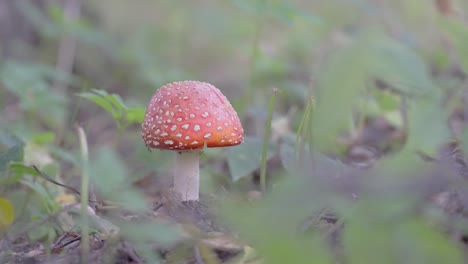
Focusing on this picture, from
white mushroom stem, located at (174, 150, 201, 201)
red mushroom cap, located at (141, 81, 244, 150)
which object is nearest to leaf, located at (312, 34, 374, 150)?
red mushroom cap, located at (141, 81, 244, 150)

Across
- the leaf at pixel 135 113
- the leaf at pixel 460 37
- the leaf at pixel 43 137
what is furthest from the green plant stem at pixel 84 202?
the leaf at pixel 43 137

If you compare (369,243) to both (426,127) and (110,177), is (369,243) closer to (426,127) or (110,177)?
(426,127)

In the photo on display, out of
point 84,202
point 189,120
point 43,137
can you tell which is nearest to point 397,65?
point 84,202

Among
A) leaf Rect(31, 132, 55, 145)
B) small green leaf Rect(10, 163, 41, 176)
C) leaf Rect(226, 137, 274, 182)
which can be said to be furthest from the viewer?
leaf Rect(31, 132, 55, 145)

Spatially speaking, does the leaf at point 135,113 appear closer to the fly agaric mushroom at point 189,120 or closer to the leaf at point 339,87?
the fly agaric mushroom at point 189,120

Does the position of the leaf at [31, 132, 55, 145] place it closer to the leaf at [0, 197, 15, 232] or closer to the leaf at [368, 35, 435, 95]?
the leaf at [0, 197, 15, 232]

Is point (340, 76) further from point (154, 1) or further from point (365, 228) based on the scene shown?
point (154, 1)

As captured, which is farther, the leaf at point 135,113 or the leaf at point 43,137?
the leaf at point 43,137
